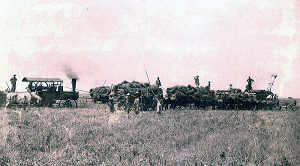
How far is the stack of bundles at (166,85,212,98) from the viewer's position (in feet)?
106

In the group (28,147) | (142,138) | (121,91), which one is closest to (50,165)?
(28,147)

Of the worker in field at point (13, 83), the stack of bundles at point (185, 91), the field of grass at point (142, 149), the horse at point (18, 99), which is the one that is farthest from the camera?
the stack of bundles at point (185, 91)

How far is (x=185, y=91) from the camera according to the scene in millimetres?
32719

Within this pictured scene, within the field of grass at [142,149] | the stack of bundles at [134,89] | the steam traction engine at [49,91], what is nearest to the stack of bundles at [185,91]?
the stack of bundles at [134,89]

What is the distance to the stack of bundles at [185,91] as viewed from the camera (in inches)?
1272

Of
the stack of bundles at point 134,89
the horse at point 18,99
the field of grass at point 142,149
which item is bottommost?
the field of grass at point 142,149

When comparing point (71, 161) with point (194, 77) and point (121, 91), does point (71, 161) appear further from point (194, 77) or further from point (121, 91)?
point (194, 77)

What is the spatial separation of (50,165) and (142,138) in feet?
13.0

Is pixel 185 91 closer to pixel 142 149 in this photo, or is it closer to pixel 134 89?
pixel 134 89

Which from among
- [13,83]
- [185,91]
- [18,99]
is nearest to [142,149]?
[18,99]

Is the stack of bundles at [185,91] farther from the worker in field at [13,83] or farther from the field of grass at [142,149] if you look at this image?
the field of grass at [142,149]

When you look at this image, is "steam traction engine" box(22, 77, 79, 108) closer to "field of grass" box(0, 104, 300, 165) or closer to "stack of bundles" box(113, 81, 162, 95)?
"stack of bundles" box(113, 81, 162, 95)

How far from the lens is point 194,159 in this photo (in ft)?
22.0

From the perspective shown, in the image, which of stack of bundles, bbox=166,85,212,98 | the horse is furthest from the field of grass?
stack of bundles, bbox=166,85,212,98
